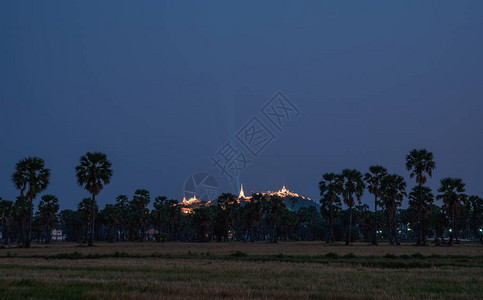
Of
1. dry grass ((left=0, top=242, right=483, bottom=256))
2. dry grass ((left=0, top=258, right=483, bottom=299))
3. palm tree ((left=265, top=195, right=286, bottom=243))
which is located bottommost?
dry grass ((left=0, top=242, right=483, bottom=256))

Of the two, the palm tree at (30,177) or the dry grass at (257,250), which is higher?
the palm tree at (30,177)

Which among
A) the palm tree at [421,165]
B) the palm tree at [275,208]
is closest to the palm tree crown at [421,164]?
the palm tree at [421,165]

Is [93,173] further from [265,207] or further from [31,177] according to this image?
[265,207]

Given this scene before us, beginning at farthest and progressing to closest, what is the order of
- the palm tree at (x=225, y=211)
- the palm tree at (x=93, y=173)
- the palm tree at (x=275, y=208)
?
the palm tree at (x=225, y=211), the palm tree at (x=275, y=208), the palm tree at (x=93, y=173)

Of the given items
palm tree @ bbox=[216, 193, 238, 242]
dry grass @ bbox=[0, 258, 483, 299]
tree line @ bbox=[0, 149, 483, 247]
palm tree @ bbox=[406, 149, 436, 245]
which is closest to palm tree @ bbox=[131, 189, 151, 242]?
tree line @ bbox=[0, 149, 483, 247]

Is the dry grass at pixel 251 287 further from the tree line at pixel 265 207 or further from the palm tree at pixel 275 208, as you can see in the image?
the palm tree at pixel 275 208

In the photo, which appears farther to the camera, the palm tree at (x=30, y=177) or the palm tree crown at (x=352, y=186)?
the palm tree crown at (x=352, y=186)

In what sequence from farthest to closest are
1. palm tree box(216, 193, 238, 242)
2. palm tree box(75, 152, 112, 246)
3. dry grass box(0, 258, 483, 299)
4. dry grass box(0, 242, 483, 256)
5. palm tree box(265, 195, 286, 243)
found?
palm tree box(216, 193, 238, 242) → palm tree box(265, 195, 286, 243) → palm tree box(75, 152, 112, 246) → dry grass box(0, 242, 483, 256) → dry grass box(0, 258, 483, 299)

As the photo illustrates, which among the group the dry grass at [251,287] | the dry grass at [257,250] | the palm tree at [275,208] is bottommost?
the dry grass at [257,250]

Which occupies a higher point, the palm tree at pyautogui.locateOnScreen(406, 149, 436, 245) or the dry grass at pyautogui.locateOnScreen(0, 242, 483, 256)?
the palm tree at pyautogui.locateOnScreen(406, 149, 436, 245)

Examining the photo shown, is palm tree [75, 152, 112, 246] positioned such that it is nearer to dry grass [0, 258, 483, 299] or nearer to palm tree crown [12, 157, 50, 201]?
palm tree crown [12, 157, 50, 201]

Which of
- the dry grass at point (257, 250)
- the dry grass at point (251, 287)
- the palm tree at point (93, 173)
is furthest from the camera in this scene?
the palm tree at point (93, 173)

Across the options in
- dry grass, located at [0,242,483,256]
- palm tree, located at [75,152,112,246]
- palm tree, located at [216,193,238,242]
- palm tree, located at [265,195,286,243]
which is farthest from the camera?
palm tree, located at [216,193,238,242]

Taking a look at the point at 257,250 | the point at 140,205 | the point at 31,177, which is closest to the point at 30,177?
the point at 31,177
